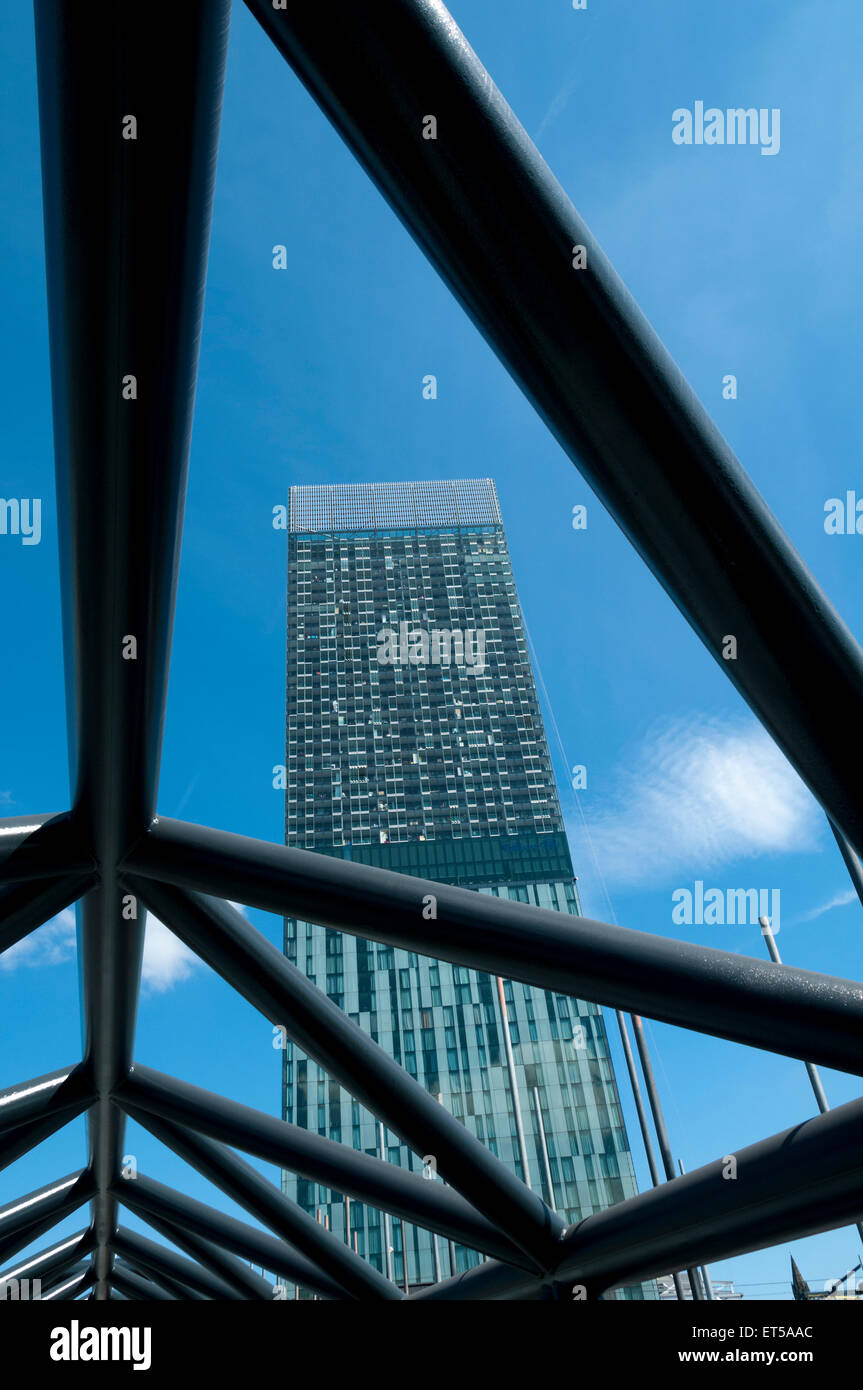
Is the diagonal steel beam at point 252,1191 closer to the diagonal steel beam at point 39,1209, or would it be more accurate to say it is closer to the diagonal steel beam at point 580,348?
the diagonal steel beam at point 39,1209

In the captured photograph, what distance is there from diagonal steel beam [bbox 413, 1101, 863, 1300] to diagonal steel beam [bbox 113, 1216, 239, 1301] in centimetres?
1293

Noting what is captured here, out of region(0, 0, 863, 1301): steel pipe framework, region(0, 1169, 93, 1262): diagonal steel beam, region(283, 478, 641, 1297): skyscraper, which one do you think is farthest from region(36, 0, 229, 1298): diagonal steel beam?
region(283, 478, 641, 1297): skyscraper

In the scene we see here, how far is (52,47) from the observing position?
Answer: 313cm

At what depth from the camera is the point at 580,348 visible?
10.0ft

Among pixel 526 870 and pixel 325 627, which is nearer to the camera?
pixel 526 870

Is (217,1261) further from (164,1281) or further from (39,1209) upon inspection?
(164,1281)

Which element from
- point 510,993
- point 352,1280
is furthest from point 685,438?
point 510,993

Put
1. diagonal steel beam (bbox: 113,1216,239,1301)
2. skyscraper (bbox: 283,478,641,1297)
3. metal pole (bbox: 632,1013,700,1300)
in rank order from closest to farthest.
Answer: diagonal steel beam (bbox: 113,1216,239,1301) → metal pole (bbox: 632,1013,700,1300) → skyscraper (bbox: 283,478,641,1297)

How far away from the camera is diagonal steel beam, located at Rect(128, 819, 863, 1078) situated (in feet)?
16.9

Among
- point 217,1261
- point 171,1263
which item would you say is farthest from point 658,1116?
point 171,1263

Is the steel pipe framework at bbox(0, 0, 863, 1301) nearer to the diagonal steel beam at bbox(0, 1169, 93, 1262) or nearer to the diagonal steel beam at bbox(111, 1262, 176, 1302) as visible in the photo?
the diagonal steel beam at bbox(0, 1169, 93, 1262)
